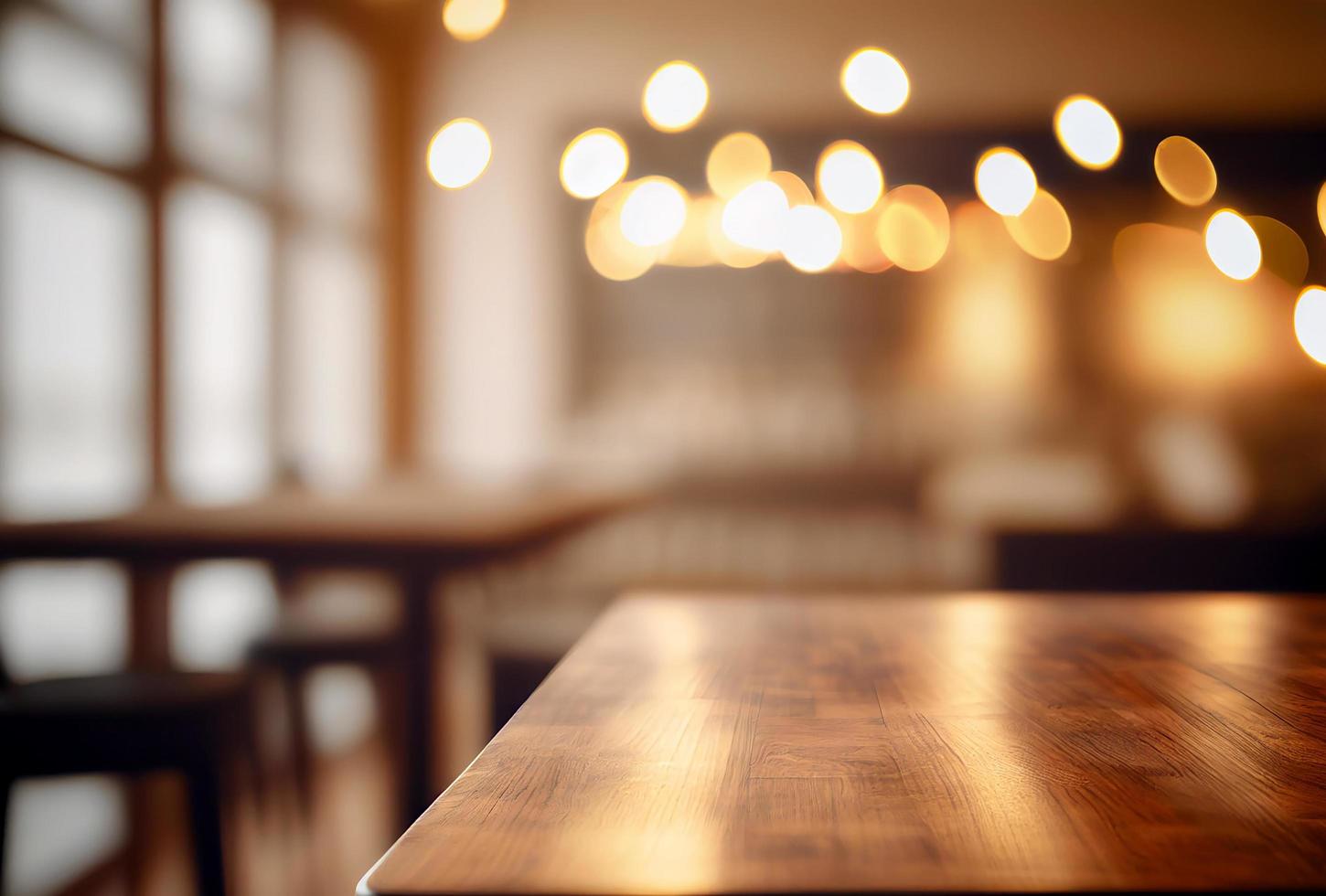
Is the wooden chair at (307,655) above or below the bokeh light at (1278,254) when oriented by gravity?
below

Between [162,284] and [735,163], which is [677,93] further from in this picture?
[735,163]

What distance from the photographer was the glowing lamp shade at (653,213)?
160 inches

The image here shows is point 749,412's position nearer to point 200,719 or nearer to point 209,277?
point 209,277

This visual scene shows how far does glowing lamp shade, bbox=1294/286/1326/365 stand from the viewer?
132 inches

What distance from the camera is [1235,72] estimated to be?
4801 mm

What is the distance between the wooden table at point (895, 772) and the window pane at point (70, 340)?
217 cm

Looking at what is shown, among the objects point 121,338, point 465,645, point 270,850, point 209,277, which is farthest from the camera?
point 465,645

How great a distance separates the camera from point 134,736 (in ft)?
4.96

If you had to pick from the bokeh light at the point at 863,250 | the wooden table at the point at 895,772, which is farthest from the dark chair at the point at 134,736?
the bokeh light at the point at 863,250

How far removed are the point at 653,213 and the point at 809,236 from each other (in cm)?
63

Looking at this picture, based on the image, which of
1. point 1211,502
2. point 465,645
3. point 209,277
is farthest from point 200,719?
point 1211,502

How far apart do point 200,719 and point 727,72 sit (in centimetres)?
408

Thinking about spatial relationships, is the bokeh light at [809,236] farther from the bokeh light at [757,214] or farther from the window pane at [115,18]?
the window pane at [115,18]

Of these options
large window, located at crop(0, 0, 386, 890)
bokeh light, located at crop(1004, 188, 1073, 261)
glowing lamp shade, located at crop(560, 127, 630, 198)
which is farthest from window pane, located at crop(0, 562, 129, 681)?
bokeh light, located at crop(1004, 188, 1073, 261)
